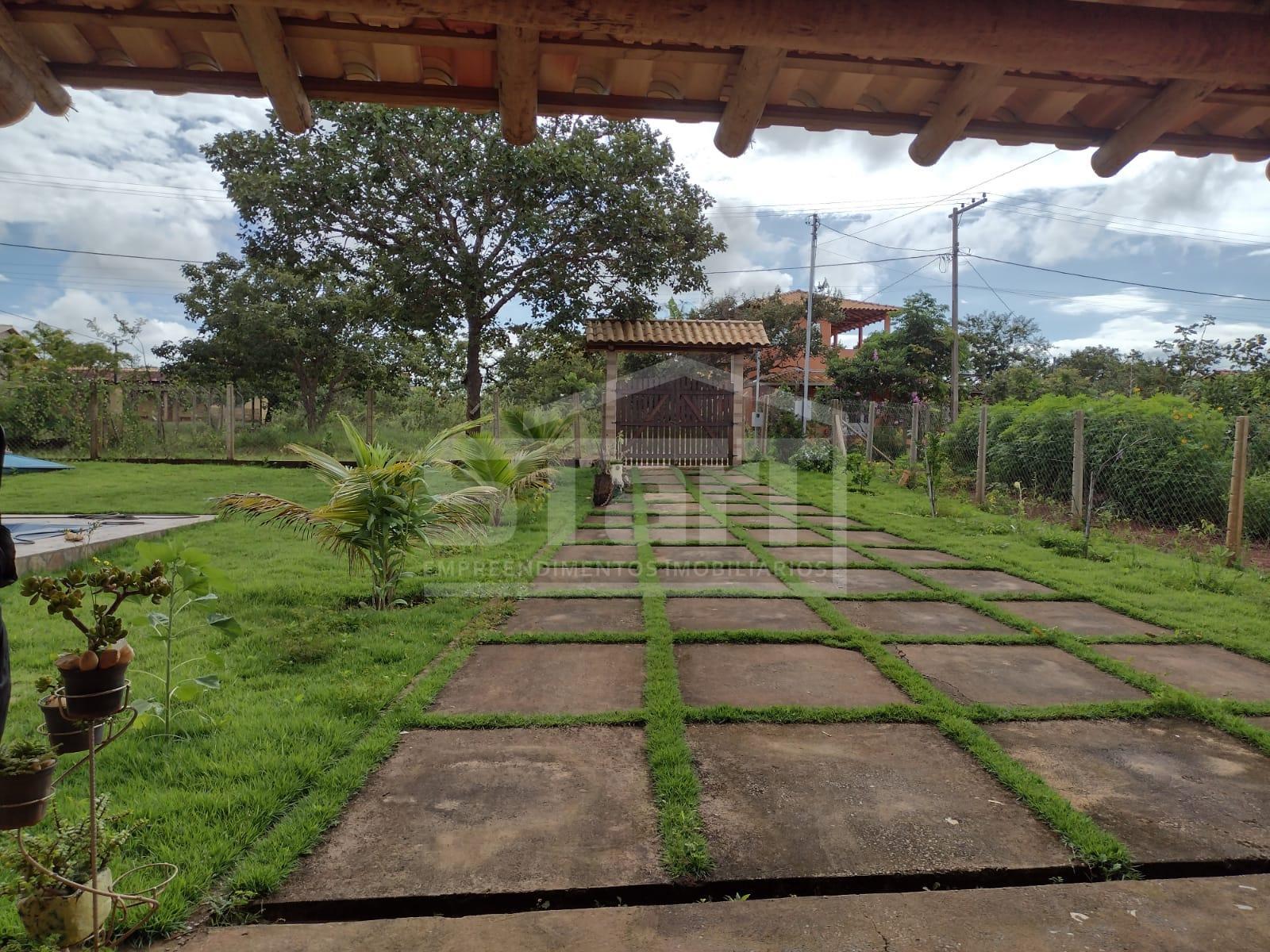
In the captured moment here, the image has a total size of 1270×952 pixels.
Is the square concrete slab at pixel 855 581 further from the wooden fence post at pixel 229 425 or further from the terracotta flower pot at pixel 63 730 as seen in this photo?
the wooden fence post at pixel 229 425

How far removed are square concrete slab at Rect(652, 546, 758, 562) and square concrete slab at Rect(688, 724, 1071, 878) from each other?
3.41 m

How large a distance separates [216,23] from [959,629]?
4589mm

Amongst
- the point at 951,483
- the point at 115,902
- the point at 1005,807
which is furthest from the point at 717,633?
the point at 951,483

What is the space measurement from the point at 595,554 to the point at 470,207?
6858 millimetres

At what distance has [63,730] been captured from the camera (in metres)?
1.59

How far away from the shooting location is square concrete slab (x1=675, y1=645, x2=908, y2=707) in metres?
3.23

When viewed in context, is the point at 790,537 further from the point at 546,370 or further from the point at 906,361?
the point at 546,370

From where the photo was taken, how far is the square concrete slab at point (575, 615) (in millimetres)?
4332

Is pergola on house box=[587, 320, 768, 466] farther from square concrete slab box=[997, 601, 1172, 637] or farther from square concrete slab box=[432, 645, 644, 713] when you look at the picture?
square concrete slab box=[432, 645, 644, 713]

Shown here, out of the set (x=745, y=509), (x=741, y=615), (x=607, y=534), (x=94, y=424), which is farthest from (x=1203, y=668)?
(x=94, y=424)

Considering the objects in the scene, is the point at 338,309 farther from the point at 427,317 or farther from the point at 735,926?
the point at 735,926

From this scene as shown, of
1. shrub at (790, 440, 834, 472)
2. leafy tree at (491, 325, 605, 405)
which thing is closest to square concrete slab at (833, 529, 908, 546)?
shrub at (790, 440, 834, 472)

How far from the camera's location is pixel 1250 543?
6824 mm

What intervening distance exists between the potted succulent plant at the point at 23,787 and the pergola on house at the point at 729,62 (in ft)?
5.04
